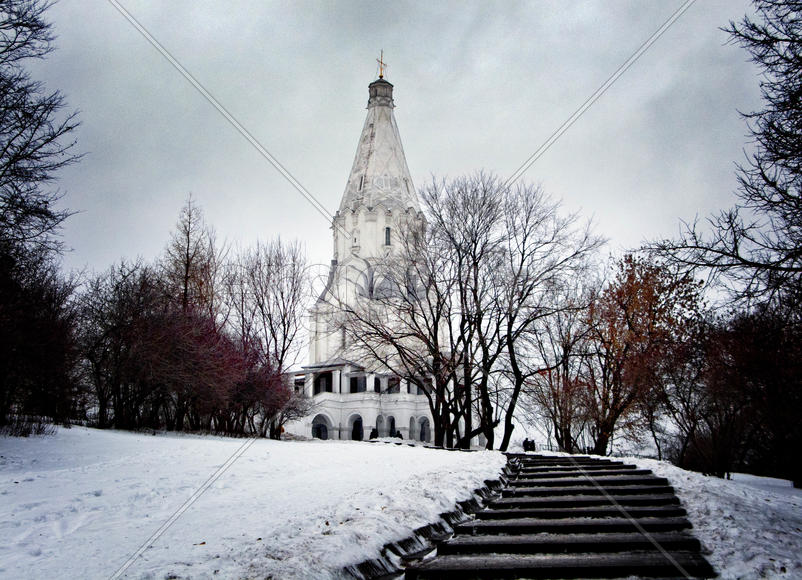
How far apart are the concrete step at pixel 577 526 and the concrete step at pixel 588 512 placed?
44 centimetres

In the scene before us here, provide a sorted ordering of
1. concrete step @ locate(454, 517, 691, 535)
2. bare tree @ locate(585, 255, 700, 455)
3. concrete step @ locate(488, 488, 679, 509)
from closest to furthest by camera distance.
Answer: concrete step @ locate(454, 517, 691, 535), concrete step @ locate(488, 488, 679, 509), bare tree @ locate(585, 255, 700, 455)

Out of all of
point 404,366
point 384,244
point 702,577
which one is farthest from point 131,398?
point 384,244

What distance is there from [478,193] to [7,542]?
19.4m

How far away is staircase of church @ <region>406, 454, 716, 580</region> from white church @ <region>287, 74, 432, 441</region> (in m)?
39.9

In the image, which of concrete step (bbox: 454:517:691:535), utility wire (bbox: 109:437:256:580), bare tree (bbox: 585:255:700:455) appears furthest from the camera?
bare tree (bbox: 585:255:700:455)

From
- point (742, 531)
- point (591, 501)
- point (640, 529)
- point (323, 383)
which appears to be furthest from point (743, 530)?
point (323, 383)

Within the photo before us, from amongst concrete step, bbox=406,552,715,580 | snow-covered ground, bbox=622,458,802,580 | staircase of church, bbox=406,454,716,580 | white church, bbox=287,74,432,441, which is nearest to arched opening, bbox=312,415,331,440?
white church, bbox=287,74,432,441

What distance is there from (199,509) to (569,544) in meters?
4.15

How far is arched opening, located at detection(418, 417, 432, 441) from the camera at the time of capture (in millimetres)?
51438

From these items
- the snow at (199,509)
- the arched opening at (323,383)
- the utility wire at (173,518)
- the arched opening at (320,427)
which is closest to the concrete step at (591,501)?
the snow at (199,509)

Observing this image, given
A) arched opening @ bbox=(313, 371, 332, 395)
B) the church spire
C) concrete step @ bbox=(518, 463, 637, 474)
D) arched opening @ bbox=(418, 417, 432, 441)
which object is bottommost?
arched opening @ bbox=(418, 417, 432, 441)

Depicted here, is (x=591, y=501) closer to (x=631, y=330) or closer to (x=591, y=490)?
(x=591, y=490)

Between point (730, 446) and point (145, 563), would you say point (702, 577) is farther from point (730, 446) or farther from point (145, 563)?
point (730, 446)

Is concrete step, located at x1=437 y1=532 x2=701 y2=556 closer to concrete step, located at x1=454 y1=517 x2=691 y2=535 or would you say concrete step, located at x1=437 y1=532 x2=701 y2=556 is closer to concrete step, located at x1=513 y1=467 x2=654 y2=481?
concrete step, located at x1=454 y1=517 x2=691 y2=535
